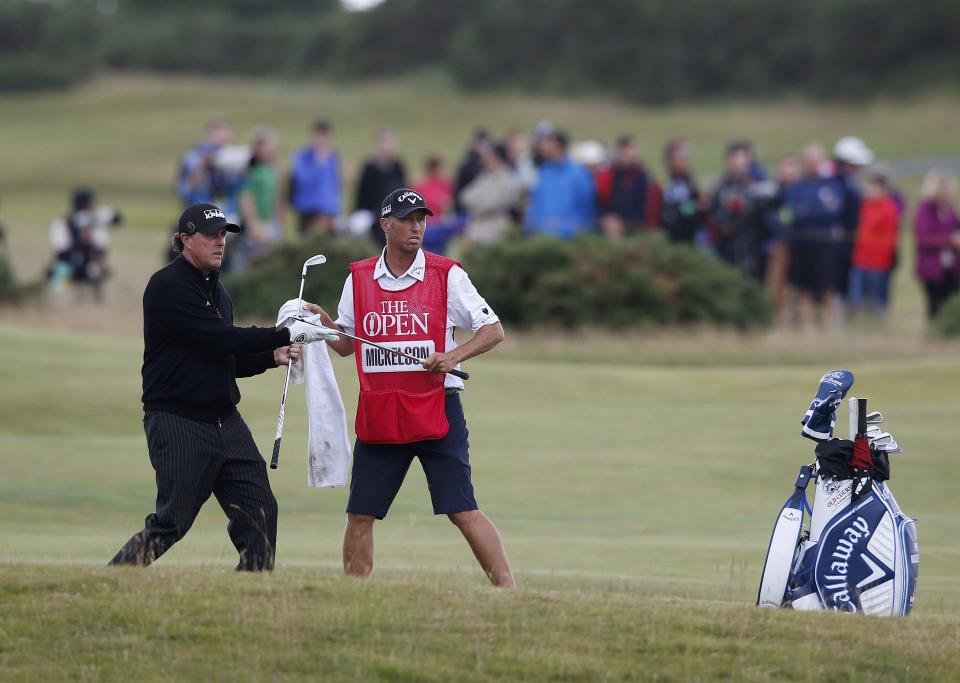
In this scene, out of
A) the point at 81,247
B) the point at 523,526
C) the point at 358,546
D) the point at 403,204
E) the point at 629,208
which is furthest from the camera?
the point at 81,247

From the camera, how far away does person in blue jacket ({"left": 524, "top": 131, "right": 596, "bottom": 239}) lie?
24.1 meters

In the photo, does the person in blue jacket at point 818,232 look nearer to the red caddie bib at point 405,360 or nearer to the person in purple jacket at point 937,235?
the person in purple jacket at point 937,235

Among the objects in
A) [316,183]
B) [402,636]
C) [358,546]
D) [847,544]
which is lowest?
[402,636]

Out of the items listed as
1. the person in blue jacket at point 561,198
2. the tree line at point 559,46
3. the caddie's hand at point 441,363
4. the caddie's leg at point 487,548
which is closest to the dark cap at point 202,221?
the caddie's hand at point 441,363

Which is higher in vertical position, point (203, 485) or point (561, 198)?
point (561, 198)

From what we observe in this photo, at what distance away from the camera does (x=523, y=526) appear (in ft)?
45.1

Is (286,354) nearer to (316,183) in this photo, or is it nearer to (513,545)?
(513,545)

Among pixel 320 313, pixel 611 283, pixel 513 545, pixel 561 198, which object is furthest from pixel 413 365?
pixel 561 198

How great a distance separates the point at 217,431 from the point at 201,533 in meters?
4.71

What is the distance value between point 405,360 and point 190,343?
106 centimetres

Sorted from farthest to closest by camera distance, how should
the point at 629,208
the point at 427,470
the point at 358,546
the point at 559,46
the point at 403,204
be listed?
the point at 559,46
the point at 629,208
the point at 358,546
the point at 427,470
the point at 403,204

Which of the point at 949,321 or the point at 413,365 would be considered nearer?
the point at 413,365

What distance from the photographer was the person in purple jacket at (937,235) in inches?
949

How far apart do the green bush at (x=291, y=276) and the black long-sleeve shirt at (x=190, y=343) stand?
14950 millimetres
